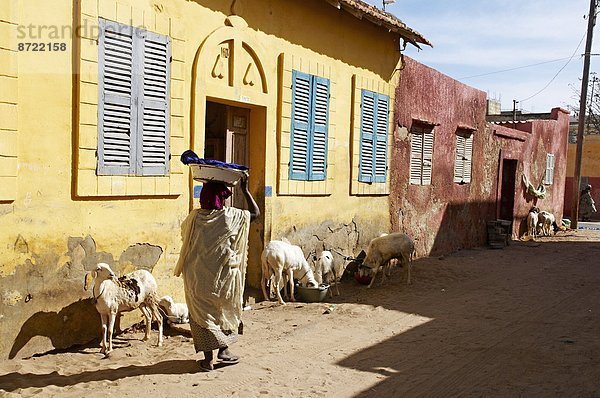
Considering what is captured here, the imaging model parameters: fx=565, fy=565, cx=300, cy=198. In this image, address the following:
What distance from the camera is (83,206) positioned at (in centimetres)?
575

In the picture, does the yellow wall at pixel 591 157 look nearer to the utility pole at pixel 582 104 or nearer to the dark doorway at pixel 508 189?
the utility pole at pixel 582 104

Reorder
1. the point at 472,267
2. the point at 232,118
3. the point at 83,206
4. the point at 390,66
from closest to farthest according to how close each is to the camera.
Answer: the point at 83,206
the point at 232,118
the point at 390,66
the point at 472,267

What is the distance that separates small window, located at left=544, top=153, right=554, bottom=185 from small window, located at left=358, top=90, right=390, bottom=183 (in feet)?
36.7

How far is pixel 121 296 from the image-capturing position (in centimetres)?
562

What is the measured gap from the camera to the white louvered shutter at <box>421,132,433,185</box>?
12.4 meters

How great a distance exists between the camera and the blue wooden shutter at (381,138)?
10.6 metres

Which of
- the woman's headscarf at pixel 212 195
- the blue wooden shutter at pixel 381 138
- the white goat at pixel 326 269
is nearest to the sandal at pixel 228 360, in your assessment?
the woman's headscarf at pixel 212 195

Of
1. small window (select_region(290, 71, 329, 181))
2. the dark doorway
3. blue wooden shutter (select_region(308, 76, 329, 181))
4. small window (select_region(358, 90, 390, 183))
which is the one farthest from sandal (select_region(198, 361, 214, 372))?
the dark doorway

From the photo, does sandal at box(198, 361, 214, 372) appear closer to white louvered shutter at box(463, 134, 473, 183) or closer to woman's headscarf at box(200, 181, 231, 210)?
woman's headscarf at box(200, 181, 231, 210)

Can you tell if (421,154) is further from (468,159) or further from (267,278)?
(267,278)

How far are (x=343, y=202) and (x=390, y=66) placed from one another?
304 centimetres

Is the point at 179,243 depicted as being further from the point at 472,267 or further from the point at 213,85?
the point at 472,267

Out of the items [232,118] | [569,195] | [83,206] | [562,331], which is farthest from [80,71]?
[569,195]

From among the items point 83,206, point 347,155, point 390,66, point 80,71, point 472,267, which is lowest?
point 472,267
